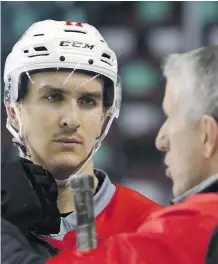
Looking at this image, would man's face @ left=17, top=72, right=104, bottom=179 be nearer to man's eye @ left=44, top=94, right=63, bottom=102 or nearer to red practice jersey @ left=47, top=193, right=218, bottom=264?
man's eye @ left=44, top=94, right=63, bottom=102

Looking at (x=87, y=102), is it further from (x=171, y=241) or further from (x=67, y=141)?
(x=171, y=241)

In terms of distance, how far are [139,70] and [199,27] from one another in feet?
0.54

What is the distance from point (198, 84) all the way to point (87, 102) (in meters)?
0.25

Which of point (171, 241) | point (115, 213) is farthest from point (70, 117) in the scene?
point (171, 241)

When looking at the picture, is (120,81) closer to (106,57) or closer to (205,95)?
(106,57)

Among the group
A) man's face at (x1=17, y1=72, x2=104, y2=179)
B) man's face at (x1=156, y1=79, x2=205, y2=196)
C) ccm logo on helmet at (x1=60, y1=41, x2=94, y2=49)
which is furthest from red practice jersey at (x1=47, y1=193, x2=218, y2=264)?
ccm logo on helmet at (x1=60, y1=41, x2=94, y2=49)

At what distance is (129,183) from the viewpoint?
1344mm

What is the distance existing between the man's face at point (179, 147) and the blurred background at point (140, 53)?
1.0 inches

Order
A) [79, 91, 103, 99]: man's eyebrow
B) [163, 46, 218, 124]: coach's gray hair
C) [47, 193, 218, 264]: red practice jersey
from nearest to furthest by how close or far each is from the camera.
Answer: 1. [47, 193, 218, 264]: red practice jersey
2. [163, 46, 218, 124]: coach's gray hair
3. [79, 91, 103, 99]: man's eyebrow

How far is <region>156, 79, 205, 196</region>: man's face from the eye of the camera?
4.00 ft

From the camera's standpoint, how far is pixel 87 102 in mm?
1301

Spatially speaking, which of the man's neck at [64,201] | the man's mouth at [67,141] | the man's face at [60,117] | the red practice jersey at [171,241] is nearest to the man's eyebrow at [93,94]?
the man's face at [60,117]

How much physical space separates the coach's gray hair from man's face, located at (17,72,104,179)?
0.61 ft

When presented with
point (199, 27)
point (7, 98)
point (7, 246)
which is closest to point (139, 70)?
point (199, 27)
